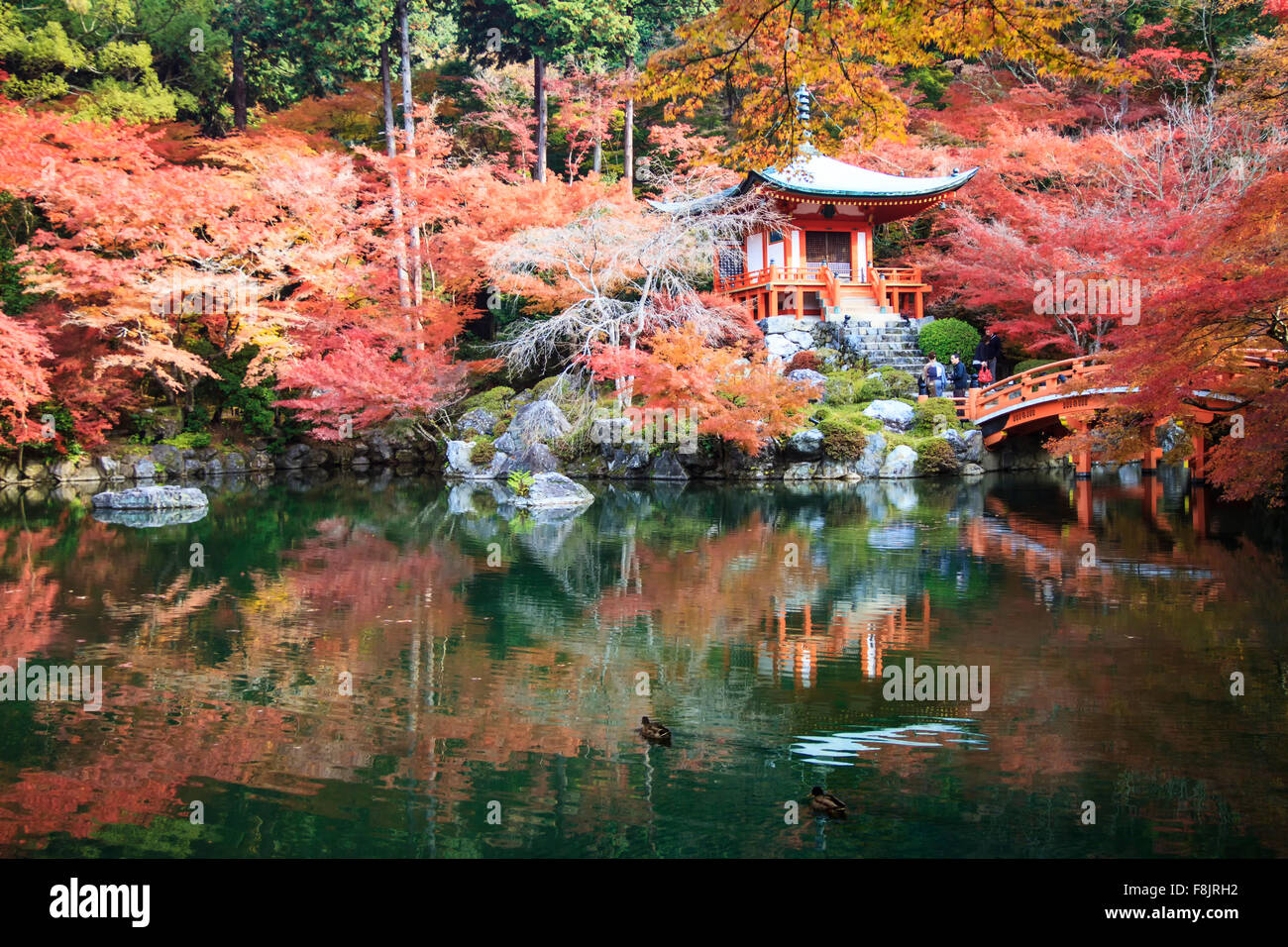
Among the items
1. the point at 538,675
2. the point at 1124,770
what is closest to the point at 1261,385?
the point at 1124,770

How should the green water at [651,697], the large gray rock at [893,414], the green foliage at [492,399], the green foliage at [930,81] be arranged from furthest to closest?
the green foliage at [930,81]
the green foliage at [492,399]
the large gray rock at [893,414]
the green water at [651,697]

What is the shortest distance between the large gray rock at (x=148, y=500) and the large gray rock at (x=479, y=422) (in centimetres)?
662

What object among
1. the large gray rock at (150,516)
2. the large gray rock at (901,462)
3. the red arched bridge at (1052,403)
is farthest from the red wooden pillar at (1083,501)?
the large gray rock at (150,516)

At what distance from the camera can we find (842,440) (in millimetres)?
→ 19828

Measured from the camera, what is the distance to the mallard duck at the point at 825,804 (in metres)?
4.81

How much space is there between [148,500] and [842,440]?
12976 millimetres

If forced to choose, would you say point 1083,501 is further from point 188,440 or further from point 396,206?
point 188,440

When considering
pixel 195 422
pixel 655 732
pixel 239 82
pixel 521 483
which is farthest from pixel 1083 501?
pixel 239 82

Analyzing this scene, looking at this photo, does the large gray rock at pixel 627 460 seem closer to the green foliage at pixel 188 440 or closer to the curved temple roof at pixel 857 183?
the curved temple roof at pixel 857 183

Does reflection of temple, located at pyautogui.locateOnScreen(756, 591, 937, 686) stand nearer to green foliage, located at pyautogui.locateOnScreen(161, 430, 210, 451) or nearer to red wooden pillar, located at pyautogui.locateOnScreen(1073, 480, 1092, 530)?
red wooden pillar, located at pyautogui.locateOnScreen(1073, 480, 1092, 530)

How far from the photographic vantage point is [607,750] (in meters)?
5.77

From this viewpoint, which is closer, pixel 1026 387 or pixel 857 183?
pixel 1026 387

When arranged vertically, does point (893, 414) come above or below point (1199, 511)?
above

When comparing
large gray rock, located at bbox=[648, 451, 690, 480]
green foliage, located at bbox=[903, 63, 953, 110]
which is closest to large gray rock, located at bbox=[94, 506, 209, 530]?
large gray rock, located at bbox=[648, 451, 690, 480]
